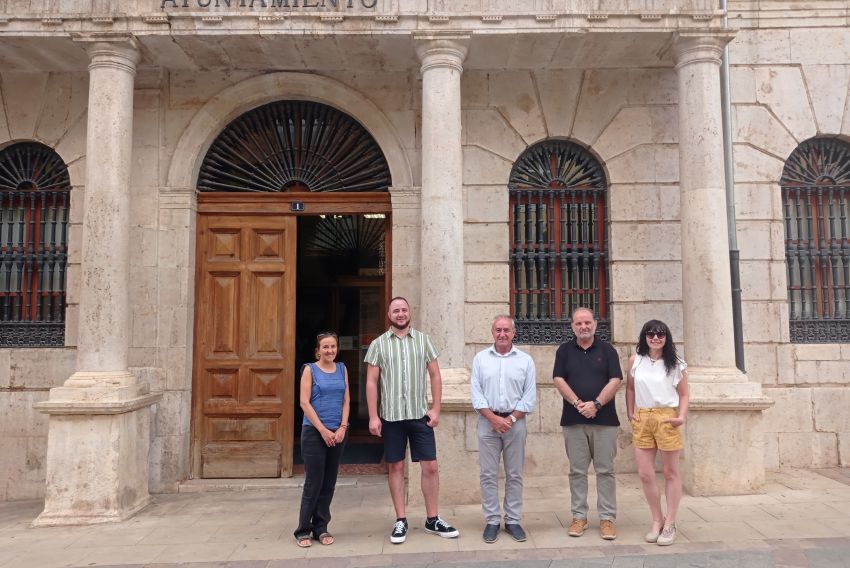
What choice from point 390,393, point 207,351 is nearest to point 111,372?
point 207,351

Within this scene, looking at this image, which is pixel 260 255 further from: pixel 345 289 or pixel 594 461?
pixel 594 461

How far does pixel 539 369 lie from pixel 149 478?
4.89 m

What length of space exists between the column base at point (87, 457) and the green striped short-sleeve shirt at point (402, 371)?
118 inches

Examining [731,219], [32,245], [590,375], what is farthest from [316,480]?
[731,219]

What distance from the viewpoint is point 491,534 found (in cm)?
503

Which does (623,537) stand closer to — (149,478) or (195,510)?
(195,510)

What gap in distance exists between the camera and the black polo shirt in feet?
16.4

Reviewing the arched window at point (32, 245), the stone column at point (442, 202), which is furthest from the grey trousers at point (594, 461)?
the arched window at point (32, 245)

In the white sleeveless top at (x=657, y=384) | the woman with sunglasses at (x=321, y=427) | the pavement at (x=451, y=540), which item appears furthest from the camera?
the woman with sunglasses at (x=321, y=427)

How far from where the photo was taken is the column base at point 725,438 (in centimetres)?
636

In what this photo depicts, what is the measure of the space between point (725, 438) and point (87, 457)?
651 centimetres

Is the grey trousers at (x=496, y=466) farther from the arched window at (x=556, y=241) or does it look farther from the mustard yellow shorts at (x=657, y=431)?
the arched window at (x=556, y=241)

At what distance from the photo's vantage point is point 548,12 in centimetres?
670

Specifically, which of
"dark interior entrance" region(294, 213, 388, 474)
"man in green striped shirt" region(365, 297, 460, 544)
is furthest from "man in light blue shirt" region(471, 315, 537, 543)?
"dark interior entrance" region(294, 213, 388, 474)
